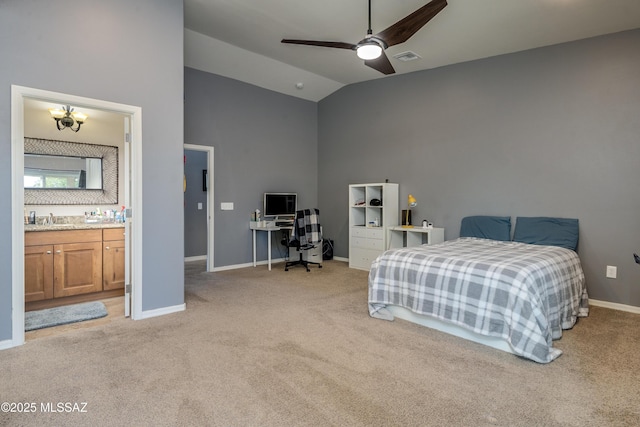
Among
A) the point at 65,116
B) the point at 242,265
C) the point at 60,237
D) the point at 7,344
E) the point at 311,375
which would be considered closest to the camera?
the point at 311,375

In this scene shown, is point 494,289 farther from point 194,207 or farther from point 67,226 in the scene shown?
point 194,207

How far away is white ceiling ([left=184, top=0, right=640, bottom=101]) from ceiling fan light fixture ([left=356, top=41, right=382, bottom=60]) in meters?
0.75

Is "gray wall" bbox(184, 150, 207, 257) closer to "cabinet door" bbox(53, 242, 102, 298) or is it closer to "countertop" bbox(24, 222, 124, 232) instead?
"countertop" bbox(24, 222, 124, 232)

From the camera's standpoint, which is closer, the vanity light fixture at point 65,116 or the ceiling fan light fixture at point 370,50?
the ceiling fan light fixture at point 370,50

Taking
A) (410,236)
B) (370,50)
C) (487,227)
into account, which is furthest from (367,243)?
(370,50)

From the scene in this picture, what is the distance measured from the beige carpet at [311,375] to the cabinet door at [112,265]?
100 cm

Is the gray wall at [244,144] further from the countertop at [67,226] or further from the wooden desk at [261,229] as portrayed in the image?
the countertop at [67,226]

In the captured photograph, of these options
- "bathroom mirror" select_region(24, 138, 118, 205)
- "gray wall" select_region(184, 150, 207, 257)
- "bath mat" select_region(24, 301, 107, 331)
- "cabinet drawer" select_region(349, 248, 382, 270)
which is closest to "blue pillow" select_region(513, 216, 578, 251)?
"cabinet drawer" select_region(349, 248, 382, 270)

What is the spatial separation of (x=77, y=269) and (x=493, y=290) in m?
4.29

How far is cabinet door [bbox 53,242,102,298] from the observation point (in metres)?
3.77

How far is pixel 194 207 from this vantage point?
6.87m

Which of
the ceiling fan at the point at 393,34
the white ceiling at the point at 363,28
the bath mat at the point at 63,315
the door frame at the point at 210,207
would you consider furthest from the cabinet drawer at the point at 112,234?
the ceiling fan at the point at 393,34

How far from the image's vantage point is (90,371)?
2346 mm

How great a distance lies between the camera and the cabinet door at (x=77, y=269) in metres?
3.77
